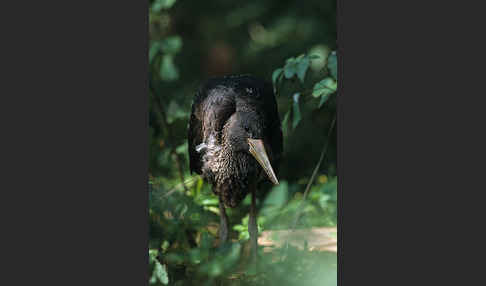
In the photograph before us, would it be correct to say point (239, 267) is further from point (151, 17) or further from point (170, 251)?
point (151, 17)

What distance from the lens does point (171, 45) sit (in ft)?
16.3

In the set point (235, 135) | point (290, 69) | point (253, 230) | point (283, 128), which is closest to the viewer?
point (235, 135)

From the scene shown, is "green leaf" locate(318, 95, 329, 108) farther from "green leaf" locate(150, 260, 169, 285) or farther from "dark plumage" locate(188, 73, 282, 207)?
"green leaf" locate(150, 260, 169, 285)

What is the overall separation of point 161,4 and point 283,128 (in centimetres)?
142

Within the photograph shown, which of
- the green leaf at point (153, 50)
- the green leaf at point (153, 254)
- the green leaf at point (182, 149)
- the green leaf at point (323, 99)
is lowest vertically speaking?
the green leaf at point (153, 254)

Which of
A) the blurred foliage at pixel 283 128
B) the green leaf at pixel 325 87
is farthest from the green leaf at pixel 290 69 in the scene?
the green leaf at pixel 325 87

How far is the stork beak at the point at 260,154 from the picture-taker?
3686 millimetres

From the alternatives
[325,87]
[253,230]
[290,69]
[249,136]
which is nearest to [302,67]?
[290,69]

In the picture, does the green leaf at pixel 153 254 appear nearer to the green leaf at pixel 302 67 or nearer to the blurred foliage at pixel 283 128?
the blurred foliage at pixel 283 128

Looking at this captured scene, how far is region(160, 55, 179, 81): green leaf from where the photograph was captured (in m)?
4.99

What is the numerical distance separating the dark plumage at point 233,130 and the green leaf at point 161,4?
945 millimetres

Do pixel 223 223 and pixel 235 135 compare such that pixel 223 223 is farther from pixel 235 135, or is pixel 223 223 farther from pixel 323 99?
pixel 323 99

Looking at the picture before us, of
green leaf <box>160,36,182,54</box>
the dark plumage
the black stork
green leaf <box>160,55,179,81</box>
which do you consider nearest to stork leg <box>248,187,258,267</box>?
the black stork

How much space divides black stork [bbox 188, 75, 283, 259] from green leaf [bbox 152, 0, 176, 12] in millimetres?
950
